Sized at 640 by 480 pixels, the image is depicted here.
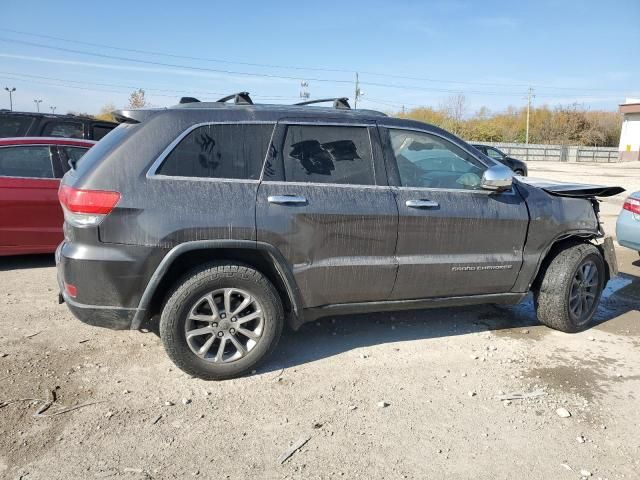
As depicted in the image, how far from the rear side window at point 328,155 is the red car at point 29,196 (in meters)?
3.82

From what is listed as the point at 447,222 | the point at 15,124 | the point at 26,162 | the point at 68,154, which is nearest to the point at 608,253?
the point at 447,222

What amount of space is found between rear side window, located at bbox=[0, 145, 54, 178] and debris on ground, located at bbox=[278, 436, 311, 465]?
16.2 feet

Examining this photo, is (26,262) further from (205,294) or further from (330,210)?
(330,210)

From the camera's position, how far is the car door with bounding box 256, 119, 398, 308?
3.55m

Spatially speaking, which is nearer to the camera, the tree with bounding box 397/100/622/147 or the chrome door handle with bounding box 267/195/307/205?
the chrome door handle with bounding box 267/195/307/205

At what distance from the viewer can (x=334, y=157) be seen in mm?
3781

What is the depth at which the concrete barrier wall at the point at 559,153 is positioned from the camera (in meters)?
55.9

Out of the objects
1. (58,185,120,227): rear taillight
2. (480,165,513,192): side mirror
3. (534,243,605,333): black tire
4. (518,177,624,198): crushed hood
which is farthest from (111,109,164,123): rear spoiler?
(534,243,605,333): black tire

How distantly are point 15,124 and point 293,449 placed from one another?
8.11m

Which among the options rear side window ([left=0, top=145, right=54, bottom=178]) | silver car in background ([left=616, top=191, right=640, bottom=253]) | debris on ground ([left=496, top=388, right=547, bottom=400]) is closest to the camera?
debris on ground ([left=496, top=388, right=547, bottom=400])

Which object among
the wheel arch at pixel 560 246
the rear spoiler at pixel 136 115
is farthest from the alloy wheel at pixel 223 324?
the wheel arch at pixel 560 246

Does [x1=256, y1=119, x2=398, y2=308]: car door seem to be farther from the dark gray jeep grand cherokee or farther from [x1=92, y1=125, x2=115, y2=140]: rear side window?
[x1=92, y1=125, x2=115, y2=140]: rear side window

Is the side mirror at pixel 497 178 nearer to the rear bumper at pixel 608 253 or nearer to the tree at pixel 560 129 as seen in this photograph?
the rear bumper at pixel 608 253

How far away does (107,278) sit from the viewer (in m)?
3.30
